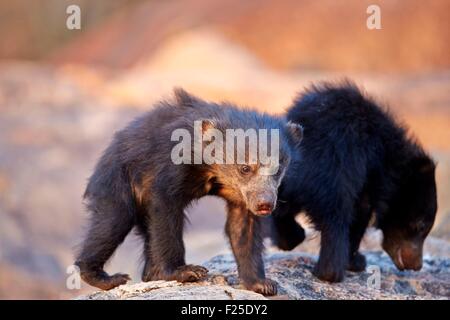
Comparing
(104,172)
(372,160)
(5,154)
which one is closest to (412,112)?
(5,154)

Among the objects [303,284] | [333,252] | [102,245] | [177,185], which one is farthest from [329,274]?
[102,245]

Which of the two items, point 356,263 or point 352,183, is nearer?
point 352,183

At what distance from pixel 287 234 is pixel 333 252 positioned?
1.07m

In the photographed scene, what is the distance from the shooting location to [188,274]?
714 cm

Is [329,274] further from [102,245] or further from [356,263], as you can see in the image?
[102,245]

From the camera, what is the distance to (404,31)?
2780 centimetres

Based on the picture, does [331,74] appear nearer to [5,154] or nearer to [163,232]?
[5,154]

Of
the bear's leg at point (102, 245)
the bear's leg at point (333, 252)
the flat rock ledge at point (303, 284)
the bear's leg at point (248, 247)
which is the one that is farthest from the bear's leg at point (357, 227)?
the bear's leg at point (102, 245)

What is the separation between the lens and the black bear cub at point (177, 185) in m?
7.09

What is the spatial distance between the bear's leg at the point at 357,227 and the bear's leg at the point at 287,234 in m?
0.63

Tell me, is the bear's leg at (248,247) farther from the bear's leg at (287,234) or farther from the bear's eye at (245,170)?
the bear's leg at (287,234)

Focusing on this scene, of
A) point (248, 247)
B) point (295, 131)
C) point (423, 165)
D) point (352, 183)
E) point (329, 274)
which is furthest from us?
point (423, 165)

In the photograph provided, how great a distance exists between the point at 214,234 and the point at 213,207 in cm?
288

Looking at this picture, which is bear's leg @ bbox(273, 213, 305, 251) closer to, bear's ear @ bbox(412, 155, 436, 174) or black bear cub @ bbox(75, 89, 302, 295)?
bear's ear @ bbox(412, 155, 436, 174)
